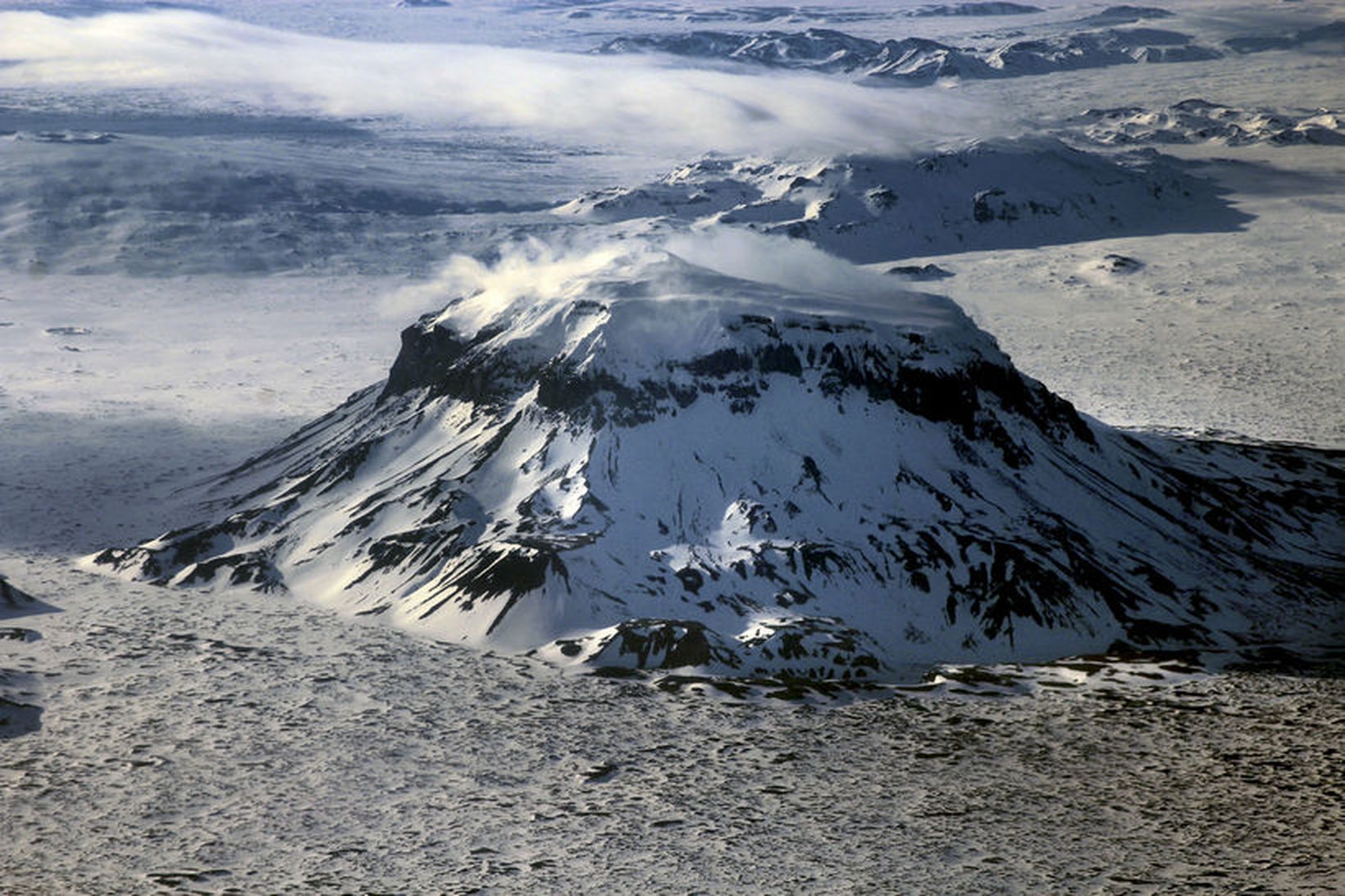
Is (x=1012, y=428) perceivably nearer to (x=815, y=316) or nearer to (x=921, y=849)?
(x=815, y=316)

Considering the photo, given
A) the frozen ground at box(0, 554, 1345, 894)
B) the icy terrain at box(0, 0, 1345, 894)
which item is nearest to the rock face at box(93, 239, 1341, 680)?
the icy terrain at box(0, 0, 1345, 894)

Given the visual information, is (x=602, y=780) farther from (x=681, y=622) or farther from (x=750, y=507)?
(x=750, y=507)

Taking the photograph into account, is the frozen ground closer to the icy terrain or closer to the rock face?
the icy terrain

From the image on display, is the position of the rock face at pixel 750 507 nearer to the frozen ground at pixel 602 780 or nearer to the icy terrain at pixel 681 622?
the icy terrain at pixel 681 622

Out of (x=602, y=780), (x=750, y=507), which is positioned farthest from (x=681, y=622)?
(x=602, y=780)

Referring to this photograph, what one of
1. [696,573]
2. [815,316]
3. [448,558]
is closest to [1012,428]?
[815,316]

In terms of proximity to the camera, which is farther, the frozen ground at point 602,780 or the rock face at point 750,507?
the rock face at point 750,507

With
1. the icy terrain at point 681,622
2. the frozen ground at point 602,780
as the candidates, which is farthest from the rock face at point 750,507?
the frozen ground at point 602,780

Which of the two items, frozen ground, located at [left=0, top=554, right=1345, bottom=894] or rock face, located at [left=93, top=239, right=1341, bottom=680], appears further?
rock face, located at [left=93, top=239, right=1341, bottom=680]
